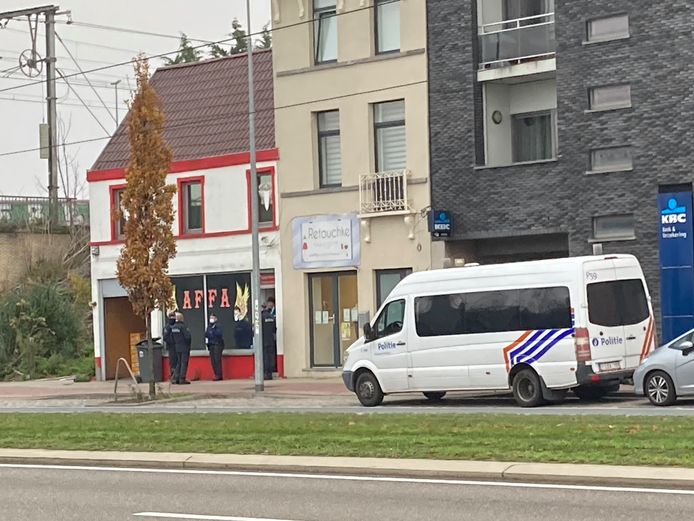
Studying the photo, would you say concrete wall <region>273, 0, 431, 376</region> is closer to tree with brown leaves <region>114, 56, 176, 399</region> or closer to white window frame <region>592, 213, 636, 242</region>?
white window frame <region>592, 213, 636, 242</region>

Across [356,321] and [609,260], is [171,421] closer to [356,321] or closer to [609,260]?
→ [609,260]

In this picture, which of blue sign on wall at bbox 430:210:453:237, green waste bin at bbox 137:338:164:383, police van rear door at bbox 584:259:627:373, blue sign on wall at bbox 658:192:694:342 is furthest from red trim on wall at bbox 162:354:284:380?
police van rear door at bbox 584:259:627:373

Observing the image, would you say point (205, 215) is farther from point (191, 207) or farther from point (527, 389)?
point (527, 389)

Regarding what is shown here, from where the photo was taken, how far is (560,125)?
32.0 metres

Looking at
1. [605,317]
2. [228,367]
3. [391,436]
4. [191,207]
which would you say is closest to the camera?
[391,436]

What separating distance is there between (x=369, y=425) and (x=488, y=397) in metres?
8.07

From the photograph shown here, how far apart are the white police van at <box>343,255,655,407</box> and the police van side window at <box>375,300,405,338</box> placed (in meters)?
0.02

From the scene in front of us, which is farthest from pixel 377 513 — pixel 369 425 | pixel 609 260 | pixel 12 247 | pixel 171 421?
pixel 12 247

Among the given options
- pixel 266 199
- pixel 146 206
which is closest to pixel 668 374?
pixel 146 206

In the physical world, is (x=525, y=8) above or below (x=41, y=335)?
above

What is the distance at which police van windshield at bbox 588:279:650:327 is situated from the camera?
23.9 meters

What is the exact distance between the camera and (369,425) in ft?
66.1

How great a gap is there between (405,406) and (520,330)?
117 inches

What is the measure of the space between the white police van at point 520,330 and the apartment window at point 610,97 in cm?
692
